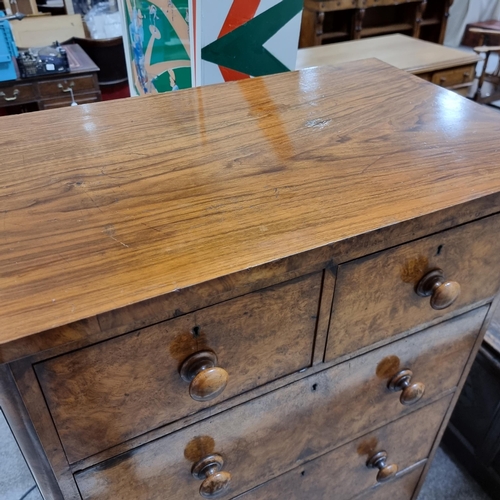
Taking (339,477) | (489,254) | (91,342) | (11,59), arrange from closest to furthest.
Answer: (91,342) < (489,254) < (339,477) < (11,59)

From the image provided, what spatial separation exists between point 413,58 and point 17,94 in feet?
7.06

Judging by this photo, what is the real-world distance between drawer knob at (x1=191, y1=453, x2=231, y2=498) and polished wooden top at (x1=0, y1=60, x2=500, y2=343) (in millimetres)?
309

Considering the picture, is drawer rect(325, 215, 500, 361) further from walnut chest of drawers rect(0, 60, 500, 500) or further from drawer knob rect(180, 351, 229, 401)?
drawer knob rect(180, 351, 229, 401)

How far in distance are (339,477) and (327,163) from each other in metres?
0.55

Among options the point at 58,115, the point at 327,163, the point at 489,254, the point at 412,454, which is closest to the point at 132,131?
the point at 58,115

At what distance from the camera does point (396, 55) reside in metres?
2.53

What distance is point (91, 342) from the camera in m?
0.42

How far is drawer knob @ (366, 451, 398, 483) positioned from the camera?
2.74 feet

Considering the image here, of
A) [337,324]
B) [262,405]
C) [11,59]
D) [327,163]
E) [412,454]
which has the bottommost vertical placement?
[412,454]

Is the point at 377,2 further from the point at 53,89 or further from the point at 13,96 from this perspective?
the point at 13,96

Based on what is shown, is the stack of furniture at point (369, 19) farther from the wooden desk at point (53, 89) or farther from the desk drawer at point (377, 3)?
the wooden desk at point (53, 89)

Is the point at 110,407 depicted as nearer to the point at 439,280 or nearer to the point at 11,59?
the point at 439,280

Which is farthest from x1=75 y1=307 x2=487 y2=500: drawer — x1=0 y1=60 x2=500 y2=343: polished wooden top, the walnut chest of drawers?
x1=0 y1=60 x2=500 y2=343: polished wooden top

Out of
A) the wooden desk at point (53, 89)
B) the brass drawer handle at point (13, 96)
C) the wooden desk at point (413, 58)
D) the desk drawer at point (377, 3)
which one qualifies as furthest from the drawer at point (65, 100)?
the desk drawer at point (377, 3)
